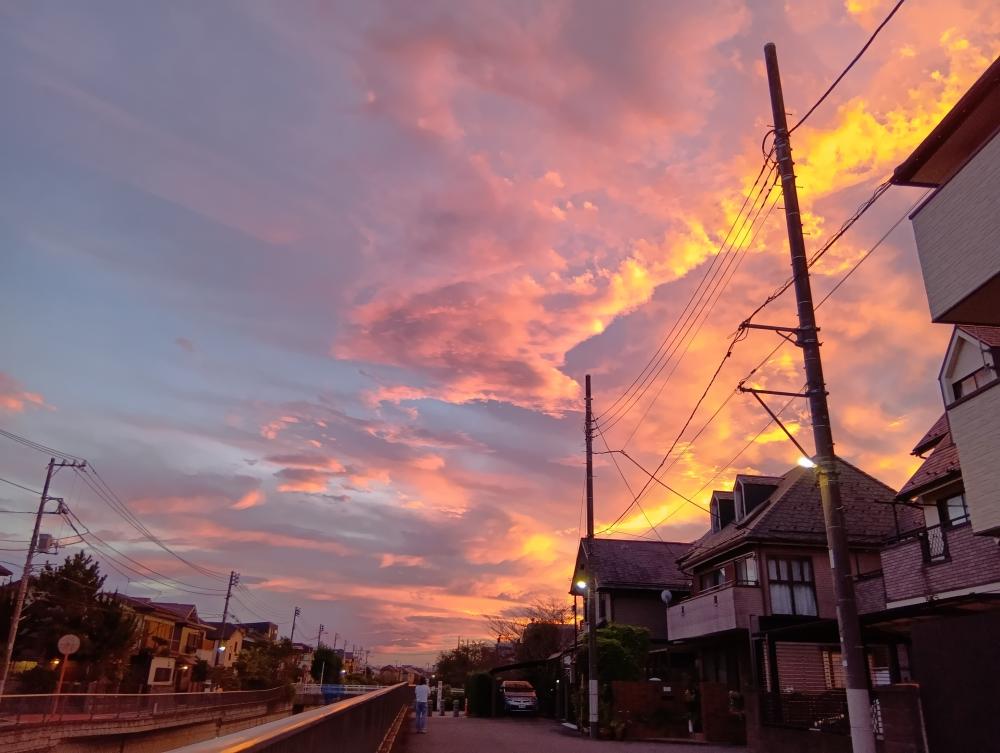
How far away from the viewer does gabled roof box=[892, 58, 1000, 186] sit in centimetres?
1044

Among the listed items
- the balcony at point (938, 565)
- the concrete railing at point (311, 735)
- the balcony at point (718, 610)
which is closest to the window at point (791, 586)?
the balcony at point (718, 610)

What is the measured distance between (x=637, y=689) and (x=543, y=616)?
41052 millimetres

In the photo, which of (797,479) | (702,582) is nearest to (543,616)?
(702,582)

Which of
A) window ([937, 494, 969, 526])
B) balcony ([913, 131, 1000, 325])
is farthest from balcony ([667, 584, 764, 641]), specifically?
balcony ([913, 131, 1000, 325])

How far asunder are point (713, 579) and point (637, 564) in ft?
27.5

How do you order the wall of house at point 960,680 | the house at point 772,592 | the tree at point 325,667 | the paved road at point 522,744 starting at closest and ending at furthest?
the wall of house at point 960,680 < the paved road at point 522,744 < the house at point 772,592 < the tree at point 325,667

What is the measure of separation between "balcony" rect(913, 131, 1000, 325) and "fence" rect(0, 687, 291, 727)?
2537 cm

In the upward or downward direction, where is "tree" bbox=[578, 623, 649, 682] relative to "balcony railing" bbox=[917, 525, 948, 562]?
downward

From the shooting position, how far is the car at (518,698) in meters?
34.6

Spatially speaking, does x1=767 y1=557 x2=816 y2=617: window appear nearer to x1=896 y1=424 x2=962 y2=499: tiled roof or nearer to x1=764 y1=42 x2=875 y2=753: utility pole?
x1=896 y1=424 x2=962 y2=499: tiled roof

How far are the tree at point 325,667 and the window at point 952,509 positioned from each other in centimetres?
9064

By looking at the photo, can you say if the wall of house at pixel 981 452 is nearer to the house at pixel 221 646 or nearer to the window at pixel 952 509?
the window at pixel 952 509

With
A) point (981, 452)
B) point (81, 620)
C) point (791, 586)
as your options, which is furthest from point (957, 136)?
point (81, 620)

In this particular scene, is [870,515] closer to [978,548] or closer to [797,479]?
[797,479]
